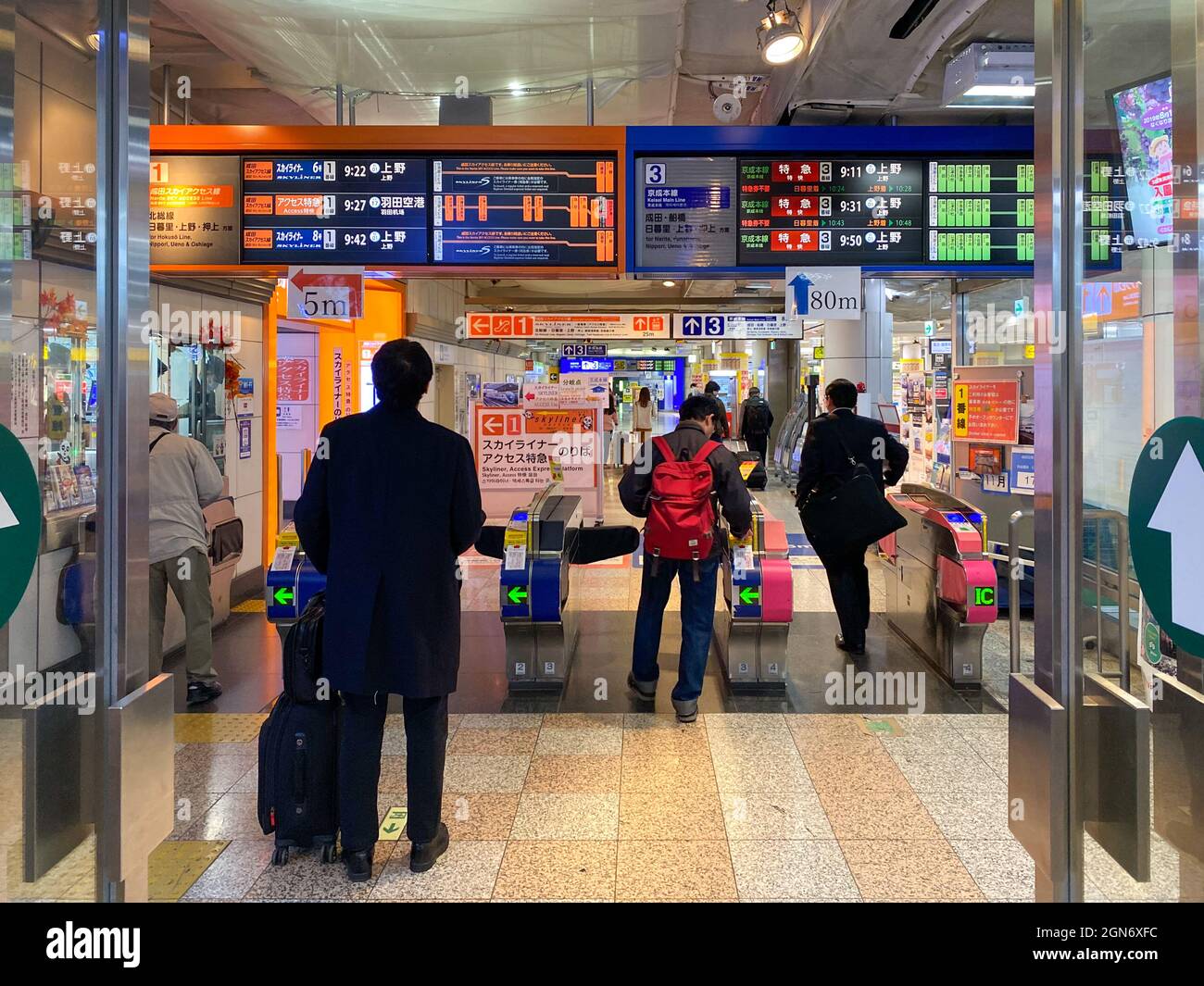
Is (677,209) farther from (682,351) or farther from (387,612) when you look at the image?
(682,351)

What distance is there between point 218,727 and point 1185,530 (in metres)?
4.42

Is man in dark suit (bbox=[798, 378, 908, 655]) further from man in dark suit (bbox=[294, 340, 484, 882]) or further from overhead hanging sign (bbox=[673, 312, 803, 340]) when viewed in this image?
overhead hanging sign (bbox=[673, 312, 803, 340])

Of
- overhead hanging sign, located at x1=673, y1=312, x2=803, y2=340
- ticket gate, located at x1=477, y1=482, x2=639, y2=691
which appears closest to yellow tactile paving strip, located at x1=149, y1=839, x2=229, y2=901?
ticket gate, located at x1=477, y1=482, x2=639, y2=691

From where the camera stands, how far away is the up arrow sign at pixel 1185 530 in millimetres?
1262

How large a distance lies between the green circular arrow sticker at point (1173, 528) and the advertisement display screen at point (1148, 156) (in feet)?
1.15

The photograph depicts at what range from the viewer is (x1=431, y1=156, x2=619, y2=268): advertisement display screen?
4.62m

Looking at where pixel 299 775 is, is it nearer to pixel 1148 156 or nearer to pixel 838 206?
pixel 1148 156

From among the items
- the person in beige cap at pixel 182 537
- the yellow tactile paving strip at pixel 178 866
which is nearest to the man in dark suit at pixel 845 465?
the person in beige cap at pixel 182 537

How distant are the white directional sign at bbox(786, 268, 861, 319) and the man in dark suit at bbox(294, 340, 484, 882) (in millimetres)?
2523

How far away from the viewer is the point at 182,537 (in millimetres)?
4758

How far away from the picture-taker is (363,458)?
2.87 meters

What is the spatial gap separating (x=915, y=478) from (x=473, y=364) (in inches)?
348

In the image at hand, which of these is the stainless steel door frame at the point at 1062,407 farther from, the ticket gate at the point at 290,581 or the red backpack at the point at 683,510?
the ticket gate at the point at 290,581

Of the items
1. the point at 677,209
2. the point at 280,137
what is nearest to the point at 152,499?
the point at 280,137
